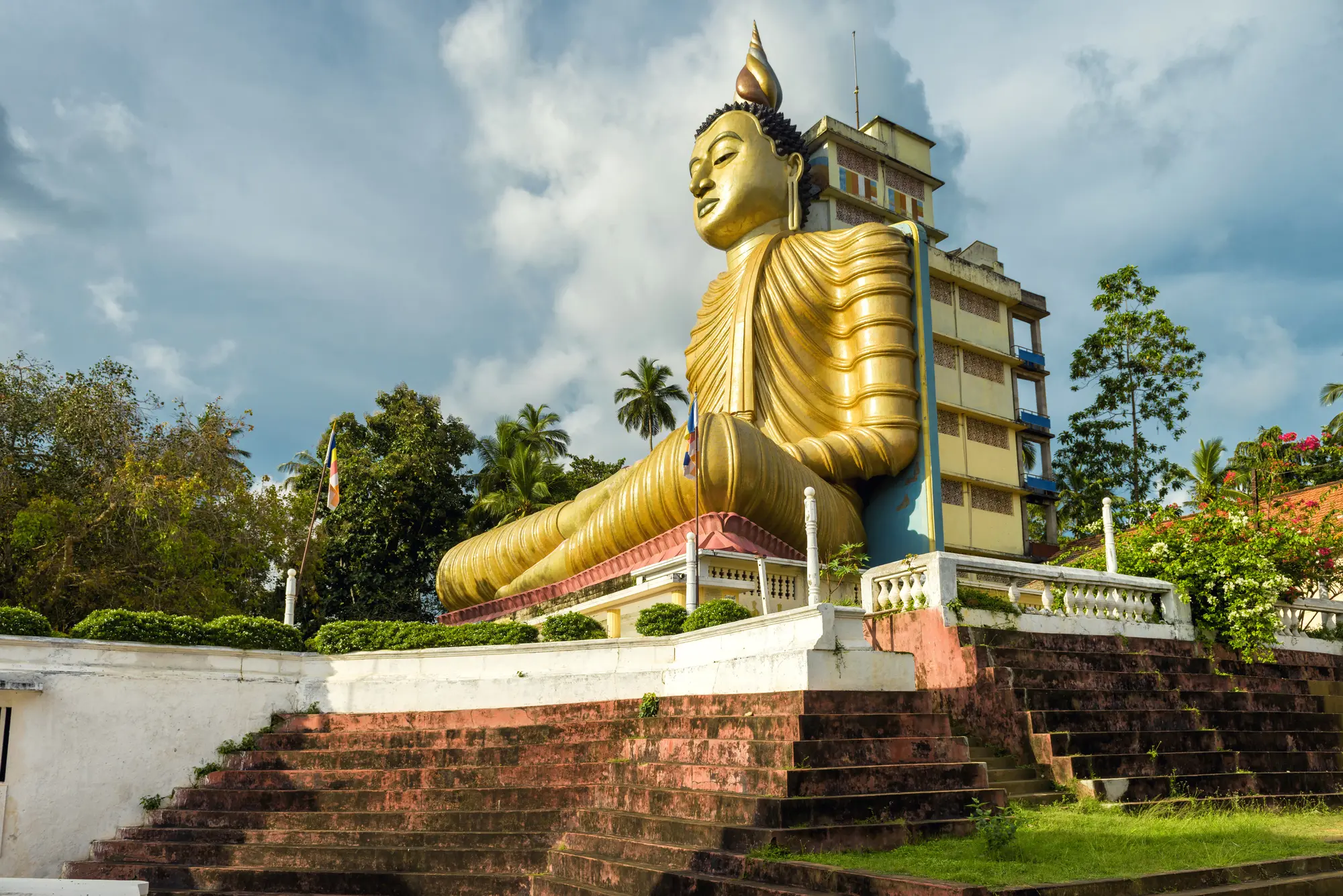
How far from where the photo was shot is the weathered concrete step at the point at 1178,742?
916cm

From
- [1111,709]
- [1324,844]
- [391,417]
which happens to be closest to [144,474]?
[391,417]

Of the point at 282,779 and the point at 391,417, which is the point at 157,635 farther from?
the point at 391,417

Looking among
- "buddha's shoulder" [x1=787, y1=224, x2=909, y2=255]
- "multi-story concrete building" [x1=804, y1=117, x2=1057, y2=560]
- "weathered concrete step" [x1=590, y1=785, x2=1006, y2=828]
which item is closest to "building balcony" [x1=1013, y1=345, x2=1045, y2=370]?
"multi-story concrete building" [x1=804, y1=117, x2=1057, y2=560]

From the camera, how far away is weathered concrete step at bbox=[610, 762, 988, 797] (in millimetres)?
7473

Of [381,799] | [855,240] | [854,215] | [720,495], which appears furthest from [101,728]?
[854,215]

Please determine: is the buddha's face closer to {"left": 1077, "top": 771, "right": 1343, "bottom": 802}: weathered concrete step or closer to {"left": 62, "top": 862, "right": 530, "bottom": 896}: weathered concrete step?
{"left": 1077, "top": 771, "right": 1343, "bottom": 802}: weathered concrete step

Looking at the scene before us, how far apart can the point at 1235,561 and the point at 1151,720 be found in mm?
3098

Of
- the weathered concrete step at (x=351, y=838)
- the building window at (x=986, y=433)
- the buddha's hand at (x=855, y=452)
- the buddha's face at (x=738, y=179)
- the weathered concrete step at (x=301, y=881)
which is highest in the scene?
the buddha's face at (x=738, y=179)

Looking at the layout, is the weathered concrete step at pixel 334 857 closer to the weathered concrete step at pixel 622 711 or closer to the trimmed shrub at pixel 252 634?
the weathered concrete step at pixel 622 711

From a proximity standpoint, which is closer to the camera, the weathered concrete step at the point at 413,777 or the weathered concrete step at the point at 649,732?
the weathered concrete step at the point at 649,732

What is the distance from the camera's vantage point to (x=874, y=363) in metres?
21.4

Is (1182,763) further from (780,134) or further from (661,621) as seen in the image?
(780,134)

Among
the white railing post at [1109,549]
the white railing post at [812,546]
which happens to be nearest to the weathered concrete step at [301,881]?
the white railing post at [812,546]

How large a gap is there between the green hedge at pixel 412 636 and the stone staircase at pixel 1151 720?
5.76 m
